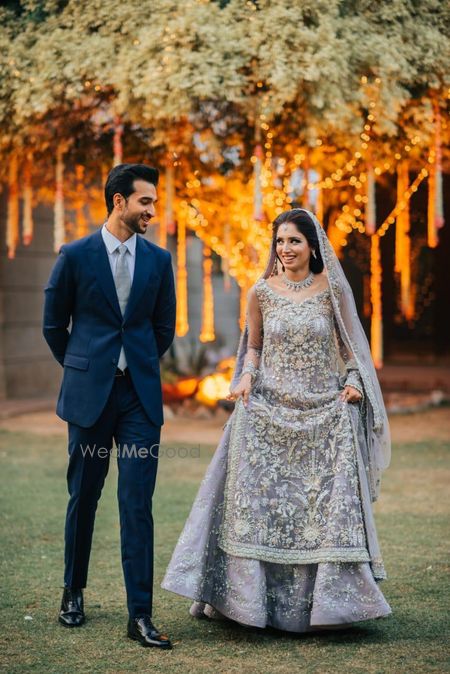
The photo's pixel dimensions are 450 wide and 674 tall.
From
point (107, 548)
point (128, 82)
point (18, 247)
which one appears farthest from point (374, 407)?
point (18, 247)

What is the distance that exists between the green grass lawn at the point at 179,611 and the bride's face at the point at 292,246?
1.64 m

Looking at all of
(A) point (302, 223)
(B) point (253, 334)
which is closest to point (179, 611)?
(B) point (253, 334)

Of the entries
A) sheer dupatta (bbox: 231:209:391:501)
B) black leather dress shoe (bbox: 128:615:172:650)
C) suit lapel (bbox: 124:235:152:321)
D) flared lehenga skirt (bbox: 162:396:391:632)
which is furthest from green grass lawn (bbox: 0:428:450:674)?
suit lapel (bbox: 124:235:152:321)

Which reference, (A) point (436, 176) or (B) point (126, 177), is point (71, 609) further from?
(A) point (436, 176)

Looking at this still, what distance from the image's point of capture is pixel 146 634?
4.36 meters

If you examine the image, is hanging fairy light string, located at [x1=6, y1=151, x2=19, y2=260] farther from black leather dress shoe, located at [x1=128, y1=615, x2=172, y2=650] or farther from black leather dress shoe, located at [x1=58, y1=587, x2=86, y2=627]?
black leather dress shoe, located at [x1=128, y1=615, x2=172, y2=650]

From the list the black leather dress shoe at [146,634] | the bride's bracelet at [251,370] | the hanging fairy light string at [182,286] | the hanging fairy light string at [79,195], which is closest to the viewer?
the black leather dress shoe at [146,634]

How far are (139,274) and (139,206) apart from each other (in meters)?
0.30

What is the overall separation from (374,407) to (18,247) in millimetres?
11095

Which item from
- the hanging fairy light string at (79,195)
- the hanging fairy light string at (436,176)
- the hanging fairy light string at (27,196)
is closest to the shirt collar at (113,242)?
the hanging fairy light string at (436,176)

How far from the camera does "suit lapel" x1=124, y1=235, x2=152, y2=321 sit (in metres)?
4.56

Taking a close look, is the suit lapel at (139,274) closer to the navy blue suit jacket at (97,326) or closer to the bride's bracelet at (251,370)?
the navy blue suit jacket at (97,326)

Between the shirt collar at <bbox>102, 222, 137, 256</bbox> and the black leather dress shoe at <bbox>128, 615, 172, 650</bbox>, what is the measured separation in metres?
1.56

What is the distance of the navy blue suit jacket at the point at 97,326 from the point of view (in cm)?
452
